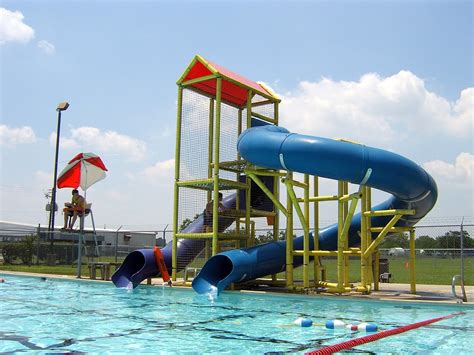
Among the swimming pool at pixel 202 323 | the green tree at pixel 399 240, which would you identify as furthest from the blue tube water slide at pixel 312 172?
the green tree at pixel 399 240

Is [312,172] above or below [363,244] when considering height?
above

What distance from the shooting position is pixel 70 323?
8156 millimetres

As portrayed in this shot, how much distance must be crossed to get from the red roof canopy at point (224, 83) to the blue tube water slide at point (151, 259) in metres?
3.72

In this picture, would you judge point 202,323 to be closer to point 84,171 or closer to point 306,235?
point 306,235

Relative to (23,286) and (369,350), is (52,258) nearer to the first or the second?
(23,286)

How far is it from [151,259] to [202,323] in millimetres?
7004

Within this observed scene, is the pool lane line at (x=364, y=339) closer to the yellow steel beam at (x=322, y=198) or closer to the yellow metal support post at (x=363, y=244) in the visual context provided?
the yellow metal support post at (x=363, y=244)

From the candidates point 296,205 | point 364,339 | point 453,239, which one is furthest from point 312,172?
point 453,239

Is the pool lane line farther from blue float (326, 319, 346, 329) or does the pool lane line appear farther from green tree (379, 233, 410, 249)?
green tree (379, 233, 410, 249)

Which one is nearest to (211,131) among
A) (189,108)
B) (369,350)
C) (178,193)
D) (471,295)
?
(189,108)

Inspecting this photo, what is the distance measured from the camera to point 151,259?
1498cm

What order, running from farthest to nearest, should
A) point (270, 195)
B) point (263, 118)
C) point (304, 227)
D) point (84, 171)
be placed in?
point (84, 171), point (263, 118), point (270, 195), point (304, 227)

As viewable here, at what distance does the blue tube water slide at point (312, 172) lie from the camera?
1127 centimetres

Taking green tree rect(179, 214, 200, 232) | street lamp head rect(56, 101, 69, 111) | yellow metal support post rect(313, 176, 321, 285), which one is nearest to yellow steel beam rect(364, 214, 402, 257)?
yellow metal support post rect(313, 176, 321, 285)
